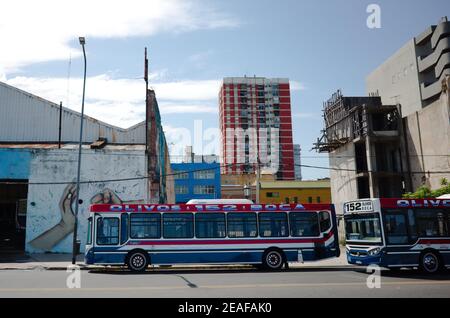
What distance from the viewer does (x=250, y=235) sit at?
54.6ft

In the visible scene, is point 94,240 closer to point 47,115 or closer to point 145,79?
point 145,79

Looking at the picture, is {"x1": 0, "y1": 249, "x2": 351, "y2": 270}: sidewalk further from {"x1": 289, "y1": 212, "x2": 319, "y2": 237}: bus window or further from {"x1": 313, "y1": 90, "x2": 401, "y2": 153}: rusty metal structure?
{"x1": 313, "y1": 90, "x2": 401, "y2": 153}: rusty metal structure

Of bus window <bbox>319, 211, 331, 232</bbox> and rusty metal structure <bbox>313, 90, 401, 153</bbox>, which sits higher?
rusty metal structure <bbox>313, 90, 401, 153</bbox>

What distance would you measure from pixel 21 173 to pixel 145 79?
11069 mm

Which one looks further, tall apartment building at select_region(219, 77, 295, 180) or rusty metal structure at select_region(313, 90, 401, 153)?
tall apartment building at select_region(219, 77, 295, 180)

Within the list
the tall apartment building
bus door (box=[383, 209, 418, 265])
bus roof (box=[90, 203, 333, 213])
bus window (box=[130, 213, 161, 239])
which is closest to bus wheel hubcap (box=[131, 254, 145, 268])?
bus window (box=[130, 213, 161, 239])

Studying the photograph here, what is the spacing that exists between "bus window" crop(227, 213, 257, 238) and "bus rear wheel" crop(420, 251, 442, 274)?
6699 mm

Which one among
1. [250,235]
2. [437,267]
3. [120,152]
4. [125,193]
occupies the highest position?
[120,152]

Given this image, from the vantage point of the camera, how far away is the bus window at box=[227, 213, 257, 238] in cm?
1666

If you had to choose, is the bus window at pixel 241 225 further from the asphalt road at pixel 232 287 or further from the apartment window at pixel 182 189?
the apartment window at pixel 182 189

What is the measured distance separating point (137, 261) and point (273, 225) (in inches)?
241
